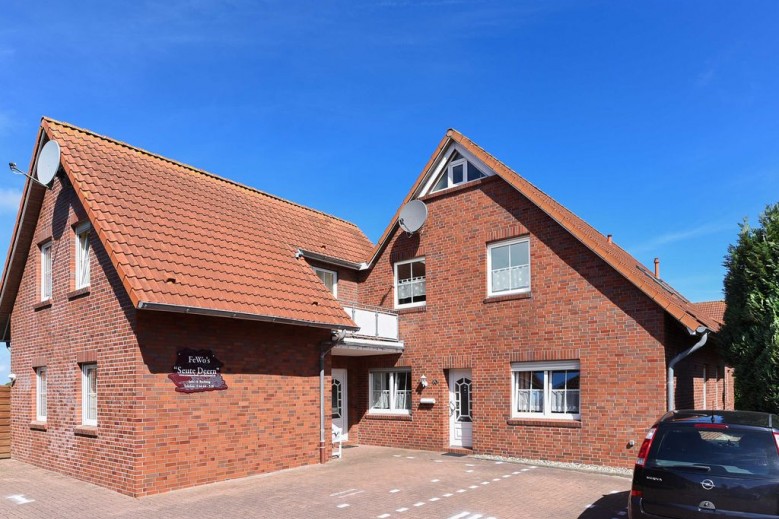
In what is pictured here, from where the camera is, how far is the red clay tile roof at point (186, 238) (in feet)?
35.0

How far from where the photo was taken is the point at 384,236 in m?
17.0

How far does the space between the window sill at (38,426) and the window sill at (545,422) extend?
33.0 ft

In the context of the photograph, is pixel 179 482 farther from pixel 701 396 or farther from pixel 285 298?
pixel 701 396

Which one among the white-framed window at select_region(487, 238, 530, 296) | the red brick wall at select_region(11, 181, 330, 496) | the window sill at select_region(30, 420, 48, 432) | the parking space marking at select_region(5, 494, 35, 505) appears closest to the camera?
the parking space marking at select_region(5, 494, 35, 505)

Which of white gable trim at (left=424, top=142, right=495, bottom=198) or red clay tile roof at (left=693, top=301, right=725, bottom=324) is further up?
white gable trim at (left=424, top=142, right=495, bottom=198)

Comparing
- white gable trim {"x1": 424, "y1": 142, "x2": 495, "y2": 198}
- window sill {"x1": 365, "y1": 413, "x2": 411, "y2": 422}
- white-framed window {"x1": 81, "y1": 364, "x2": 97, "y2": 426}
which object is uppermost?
white gable trim {"x1": 424, "y1": 142, "x2": 495, "y2": 198}

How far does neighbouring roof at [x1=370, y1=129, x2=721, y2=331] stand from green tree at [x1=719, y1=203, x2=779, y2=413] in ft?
2.13

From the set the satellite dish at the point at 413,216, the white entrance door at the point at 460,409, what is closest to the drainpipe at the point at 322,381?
the white entrance door at the point at 460,409

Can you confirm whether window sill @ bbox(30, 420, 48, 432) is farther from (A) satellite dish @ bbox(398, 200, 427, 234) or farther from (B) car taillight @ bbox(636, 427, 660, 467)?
(B) car taillight @ bbox(636, 427, 660, 467)

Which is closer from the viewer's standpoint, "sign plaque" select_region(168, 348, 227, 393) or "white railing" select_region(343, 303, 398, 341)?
"sign plaque" select_region(168, 348, 227, 393)

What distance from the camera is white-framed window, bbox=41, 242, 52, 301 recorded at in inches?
562

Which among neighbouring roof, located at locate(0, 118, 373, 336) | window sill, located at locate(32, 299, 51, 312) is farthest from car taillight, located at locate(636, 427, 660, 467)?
window sill, located at locate(32, 299, 51, 312)

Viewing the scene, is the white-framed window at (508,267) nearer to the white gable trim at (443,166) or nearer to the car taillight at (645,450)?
the white gable trim at (443,166)

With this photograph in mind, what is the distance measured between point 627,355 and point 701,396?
3619 millimetres
